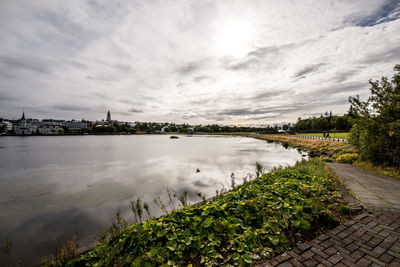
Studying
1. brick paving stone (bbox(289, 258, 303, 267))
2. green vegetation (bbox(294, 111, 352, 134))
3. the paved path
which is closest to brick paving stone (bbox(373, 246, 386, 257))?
the paved path

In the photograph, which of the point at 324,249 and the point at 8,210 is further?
the point at 8,210

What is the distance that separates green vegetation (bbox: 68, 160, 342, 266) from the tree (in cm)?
722

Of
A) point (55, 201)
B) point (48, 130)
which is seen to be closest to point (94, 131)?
point (48, 130)

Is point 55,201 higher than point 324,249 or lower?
lower

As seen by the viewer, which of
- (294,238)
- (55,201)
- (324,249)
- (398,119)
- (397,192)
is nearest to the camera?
(324,249)

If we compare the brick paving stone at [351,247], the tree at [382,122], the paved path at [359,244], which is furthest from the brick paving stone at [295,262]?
the tree at [382,122]

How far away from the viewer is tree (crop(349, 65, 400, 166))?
787cm

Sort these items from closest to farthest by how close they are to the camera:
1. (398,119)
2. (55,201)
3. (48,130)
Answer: (398,119) → (55,201) → (48,130)

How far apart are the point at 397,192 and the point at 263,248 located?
615 cm

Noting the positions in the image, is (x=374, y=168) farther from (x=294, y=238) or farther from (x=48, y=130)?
(x=48, y=130)

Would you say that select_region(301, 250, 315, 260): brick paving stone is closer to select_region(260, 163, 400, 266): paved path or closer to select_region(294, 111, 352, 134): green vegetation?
select_region(260, 163, 400, 266): paved path

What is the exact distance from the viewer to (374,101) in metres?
8.82

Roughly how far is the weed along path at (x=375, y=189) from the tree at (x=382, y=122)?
2406 millimetres

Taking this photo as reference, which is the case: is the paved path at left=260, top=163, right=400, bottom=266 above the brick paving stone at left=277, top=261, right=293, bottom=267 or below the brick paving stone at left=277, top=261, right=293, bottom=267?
above
